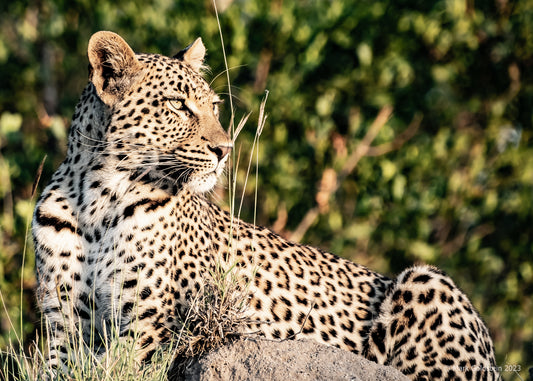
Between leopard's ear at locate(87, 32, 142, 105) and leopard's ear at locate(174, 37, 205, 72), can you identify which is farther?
leopard's ear at locate(174, 37, 205, 72)

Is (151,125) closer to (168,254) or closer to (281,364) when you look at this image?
(168,254)

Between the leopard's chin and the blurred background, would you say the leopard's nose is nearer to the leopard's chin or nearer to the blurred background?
the leopard's chin

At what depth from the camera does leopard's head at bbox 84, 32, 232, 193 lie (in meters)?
5.33

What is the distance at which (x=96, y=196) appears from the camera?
211 inches

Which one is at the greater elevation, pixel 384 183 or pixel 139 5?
pixel 139 5

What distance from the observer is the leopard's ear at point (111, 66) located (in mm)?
5379

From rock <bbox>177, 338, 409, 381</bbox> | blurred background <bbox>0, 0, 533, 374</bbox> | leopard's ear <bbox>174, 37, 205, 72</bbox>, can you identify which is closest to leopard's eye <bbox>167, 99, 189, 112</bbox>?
leopard's ear <bbox>174, 37, 205, 72</bbox>

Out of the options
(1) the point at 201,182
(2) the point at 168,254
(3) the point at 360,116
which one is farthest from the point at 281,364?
(3) the point at 360,116

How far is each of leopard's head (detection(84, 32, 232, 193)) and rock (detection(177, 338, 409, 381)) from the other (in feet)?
4.24

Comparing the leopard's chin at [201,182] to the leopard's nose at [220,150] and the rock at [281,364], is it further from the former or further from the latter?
the rock at [281,364]

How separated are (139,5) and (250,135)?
7.67 ft

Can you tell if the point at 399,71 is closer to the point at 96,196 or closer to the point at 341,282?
the point at 341,282

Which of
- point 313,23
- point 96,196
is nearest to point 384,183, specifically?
point 313,23

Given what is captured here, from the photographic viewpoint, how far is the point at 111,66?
215 inches
